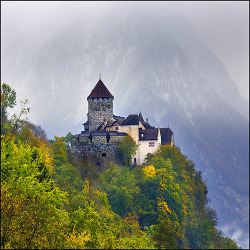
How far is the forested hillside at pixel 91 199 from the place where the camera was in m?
35.9

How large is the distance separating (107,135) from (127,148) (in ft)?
11.9

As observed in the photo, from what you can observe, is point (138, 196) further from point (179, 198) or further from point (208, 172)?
point (208, 172)

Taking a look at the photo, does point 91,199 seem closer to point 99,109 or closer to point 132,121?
point 132,121

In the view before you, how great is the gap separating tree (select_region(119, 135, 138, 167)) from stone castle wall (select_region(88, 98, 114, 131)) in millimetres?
7339

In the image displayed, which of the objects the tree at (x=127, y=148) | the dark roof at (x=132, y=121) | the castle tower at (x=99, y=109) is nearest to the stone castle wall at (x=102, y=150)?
the tree at (x=127, y=148)

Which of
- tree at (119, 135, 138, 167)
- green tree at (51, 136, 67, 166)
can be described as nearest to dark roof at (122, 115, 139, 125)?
tree at (119, 135, 138, 167)

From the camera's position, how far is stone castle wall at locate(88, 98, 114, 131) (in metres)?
93.8

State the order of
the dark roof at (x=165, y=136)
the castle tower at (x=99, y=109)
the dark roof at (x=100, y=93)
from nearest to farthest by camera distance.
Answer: the castle tower at (x=99, y=109) → the dark roof at (x=100, y=93) → the dark roof at (x=165, y=136)

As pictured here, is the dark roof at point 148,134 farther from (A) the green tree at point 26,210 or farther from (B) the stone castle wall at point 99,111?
(A) the green tree at point 26,210

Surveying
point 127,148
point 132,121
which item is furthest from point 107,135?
point 132,121

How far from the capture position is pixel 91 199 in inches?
2677

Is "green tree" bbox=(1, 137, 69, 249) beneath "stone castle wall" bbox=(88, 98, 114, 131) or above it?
beneath

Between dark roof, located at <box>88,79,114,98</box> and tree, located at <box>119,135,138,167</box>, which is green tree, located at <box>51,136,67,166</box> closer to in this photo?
tree, located at <box>119,135,138,167</box>

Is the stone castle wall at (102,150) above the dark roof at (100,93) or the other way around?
the other way around
